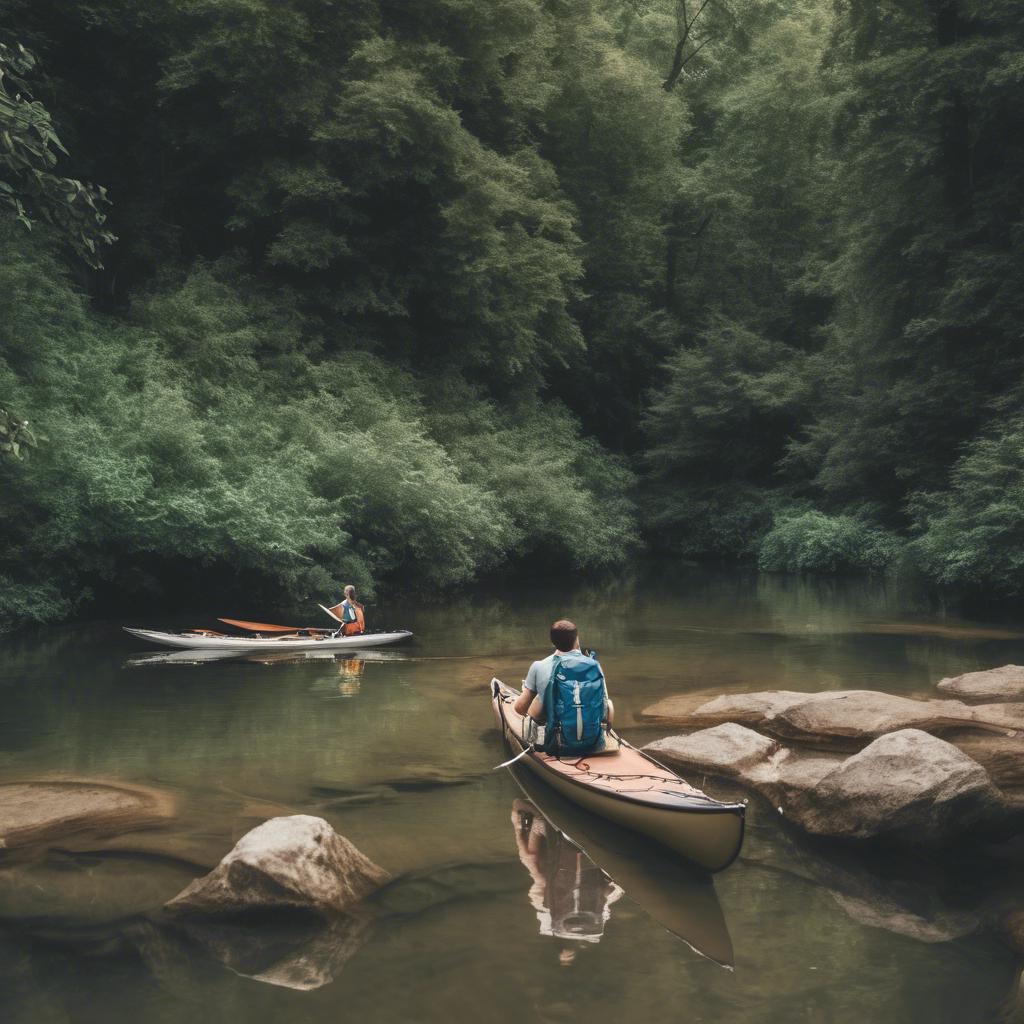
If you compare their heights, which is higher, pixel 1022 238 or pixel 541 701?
pixel 1022 238

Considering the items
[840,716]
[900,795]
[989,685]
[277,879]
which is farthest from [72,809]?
[989,685]

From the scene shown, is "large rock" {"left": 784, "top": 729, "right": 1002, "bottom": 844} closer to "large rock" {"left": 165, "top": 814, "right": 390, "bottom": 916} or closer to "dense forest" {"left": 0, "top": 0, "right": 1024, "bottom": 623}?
"large rock" {"left": 165, "top": 814, "right": 390, "bottom": 916}

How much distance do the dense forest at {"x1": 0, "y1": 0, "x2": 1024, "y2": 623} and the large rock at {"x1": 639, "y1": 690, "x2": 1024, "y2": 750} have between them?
845 centimetres

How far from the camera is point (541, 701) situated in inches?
307

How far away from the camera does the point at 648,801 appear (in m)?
6.58

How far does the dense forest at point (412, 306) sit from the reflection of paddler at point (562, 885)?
9.93 m

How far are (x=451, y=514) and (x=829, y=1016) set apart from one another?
1539 centimetres

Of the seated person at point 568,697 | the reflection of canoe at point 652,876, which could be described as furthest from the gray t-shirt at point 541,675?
the reflection of canoe at point 652,876

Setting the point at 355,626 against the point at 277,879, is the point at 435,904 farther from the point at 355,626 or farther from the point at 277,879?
the point at 355,626

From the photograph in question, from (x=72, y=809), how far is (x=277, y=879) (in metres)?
2.45

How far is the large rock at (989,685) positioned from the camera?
11.3 metres

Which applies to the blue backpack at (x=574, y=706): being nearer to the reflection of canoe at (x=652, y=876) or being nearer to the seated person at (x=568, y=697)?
the seated person at (x=568, y=697)

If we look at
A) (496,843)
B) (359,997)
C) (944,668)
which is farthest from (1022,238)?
(359,997)

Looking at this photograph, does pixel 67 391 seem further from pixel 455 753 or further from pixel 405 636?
pixel 455 753
